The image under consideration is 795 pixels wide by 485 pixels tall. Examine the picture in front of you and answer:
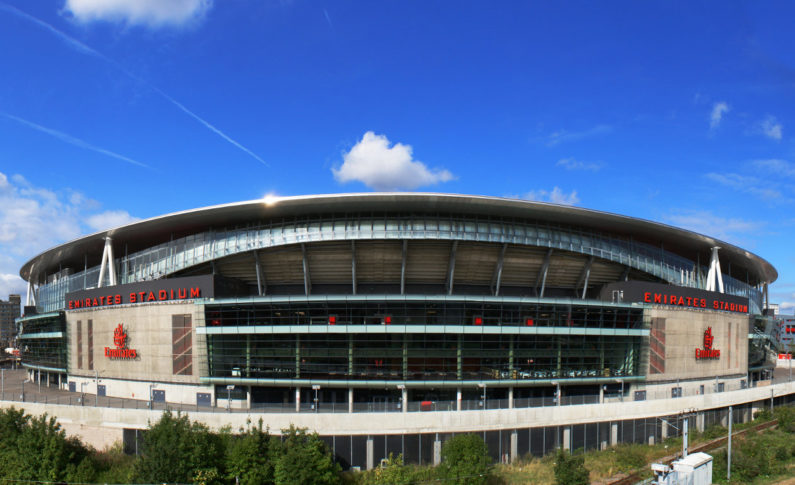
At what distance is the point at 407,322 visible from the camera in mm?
42156

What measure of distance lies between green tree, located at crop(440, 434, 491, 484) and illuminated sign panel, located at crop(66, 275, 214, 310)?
23468 millimetres

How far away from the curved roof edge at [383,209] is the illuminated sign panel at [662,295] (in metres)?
6.07

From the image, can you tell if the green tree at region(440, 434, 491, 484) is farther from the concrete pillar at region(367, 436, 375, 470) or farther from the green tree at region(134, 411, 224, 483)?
the green tree at region(134, 411, 224, 483)

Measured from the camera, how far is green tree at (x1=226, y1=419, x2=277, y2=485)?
30120 mm

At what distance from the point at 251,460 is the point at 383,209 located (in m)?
24.3

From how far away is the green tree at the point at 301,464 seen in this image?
2925 centimetres

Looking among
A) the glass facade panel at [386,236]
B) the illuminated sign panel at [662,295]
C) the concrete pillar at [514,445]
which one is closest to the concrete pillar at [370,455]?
the concrete pillar at [514,445]

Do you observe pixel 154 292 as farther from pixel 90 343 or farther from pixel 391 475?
pixel 391 475

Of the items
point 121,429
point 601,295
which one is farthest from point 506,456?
point 121,429

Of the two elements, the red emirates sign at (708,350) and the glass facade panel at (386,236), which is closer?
the glass facade panel at (386,236)

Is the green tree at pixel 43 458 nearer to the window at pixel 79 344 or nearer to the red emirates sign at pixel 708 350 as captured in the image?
the window at pixel 79 344

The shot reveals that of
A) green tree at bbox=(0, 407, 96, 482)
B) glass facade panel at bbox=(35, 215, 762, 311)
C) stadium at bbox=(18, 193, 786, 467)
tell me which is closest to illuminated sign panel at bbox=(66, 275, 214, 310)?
stadium at bbox=(18, 193, 786, 467)

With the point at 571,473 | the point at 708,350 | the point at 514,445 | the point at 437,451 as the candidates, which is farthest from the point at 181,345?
the point at 708,350

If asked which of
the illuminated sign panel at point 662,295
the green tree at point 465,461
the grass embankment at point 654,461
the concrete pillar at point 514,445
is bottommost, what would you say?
the grass embankment at point 654,461
